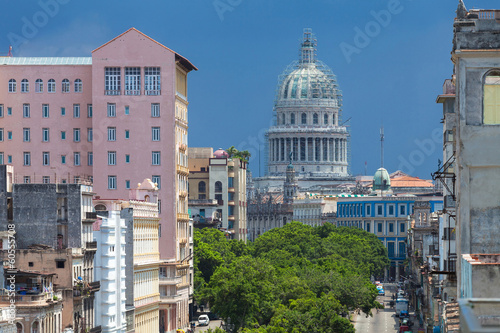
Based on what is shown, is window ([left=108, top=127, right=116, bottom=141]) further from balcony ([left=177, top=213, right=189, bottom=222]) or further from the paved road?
the paved road

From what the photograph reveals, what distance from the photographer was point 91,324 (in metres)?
108

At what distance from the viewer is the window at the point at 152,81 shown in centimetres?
15438

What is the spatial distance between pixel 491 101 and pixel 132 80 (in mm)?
108962

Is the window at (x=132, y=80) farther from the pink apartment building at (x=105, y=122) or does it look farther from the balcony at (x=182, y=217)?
the balcony at (x=182, y=217)

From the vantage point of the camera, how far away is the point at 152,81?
154750 millimetres

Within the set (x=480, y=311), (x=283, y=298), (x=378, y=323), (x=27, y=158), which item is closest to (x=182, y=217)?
(x=27, y=158)

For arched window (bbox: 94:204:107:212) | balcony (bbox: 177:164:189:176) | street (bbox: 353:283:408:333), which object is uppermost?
balcony (bbox: 177:164:189:176)

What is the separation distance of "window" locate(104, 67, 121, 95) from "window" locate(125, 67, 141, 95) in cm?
90

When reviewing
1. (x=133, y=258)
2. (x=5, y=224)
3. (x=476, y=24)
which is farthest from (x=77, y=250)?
(x=476, y=24)

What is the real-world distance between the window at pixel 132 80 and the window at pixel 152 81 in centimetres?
78

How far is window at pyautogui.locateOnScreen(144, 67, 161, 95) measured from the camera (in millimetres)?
154375

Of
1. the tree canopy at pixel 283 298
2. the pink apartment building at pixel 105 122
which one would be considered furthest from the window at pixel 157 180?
the tree canopy at pixel 283 298

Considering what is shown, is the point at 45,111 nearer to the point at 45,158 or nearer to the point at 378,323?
the point at 45,158

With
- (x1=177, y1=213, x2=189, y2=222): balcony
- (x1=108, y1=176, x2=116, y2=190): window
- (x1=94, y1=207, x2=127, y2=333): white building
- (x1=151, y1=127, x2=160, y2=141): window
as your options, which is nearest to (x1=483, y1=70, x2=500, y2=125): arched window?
(x1=94, y1=207, x2=127, y2=333): white building
